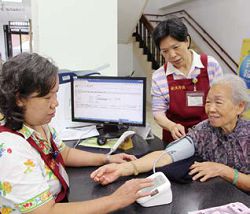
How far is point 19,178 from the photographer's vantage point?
0.84 metres

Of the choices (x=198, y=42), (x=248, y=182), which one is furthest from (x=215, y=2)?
(x=248, y=182)

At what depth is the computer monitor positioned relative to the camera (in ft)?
5.93

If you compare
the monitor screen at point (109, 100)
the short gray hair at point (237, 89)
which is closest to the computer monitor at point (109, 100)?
the monitor screen at point (109, 100)

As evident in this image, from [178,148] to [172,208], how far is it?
484 mm

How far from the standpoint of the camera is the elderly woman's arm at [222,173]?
130 centimetres

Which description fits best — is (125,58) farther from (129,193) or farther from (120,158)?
(129,193)

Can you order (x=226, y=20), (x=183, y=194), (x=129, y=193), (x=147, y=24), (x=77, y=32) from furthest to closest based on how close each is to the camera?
1. (x=147, y=24)
2. (x=226, y=20)
3. (x=77, y=32)
4. (x=183, y=194)
5. (x=129, y=193)

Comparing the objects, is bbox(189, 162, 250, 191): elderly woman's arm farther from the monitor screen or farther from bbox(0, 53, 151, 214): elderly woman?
the monitor screen

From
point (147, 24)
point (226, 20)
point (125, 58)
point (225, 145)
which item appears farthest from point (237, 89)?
point (125, 58)

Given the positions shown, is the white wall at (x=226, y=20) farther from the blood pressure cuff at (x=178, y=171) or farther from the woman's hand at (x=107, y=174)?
the woman's hand at (x=107, y=174)

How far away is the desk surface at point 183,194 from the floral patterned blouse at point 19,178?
30 cm

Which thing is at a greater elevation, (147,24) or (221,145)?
(147,24)

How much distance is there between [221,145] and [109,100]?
0.78 meters

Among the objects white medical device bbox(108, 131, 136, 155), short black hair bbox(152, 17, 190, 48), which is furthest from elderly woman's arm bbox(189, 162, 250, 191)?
short black hair bbox(152, 17, 190, 48)
